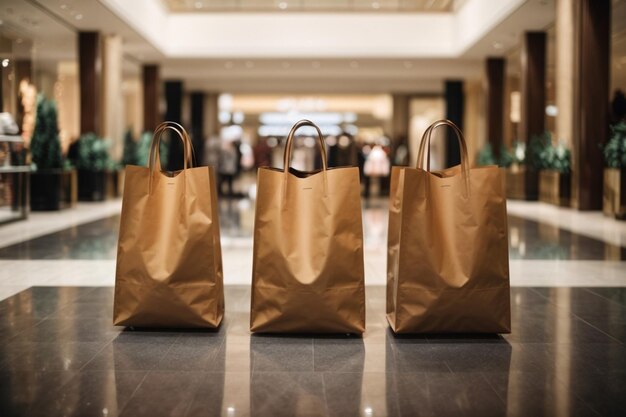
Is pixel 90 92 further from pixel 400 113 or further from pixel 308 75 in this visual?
pixel 400 113

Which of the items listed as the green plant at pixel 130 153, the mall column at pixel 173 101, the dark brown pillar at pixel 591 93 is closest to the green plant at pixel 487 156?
the dark brown pillar at pixel 591 93

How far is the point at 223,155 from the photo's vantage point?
55.7ft

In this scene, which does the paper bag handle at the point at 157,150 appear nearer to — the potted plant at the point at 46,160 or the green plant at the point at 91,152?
the potted plant at the point at 46,160

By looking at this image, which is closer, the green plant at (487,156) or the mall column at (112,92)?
the mall column at (112,92)

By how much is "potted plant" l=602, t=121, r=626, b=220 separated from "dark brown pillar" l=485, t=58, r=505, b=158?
904 cm

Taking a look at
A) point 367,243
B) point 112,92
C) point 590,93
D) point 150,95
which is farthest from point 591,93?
point 150,95

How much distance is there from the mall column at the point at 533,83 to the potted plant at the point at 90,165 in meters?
9.80

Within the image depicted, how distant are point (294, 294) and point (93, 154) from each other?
12130mm

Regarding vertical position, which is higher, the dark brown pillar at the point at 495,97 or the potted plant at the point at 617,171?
the dark brown pillar at the point at 495,97

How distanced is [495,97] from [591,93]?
784cm

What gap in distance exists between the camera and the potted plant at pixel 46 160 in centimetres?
1162

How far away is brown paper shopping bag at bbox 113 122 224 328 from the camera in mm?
3465

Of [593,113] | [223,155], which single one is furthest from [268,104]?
[593,113]

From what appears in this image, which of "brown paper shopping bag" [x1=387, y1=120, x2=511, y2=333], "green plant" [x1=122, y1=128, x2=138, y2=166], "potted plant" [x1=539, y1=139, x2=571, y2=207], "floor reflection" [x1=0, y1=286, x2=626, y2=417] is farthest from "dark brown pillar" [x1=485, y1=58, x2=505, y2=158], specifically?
"brown paper shopping bag" [x1=387, y1=120, x2=511, y2=333]
